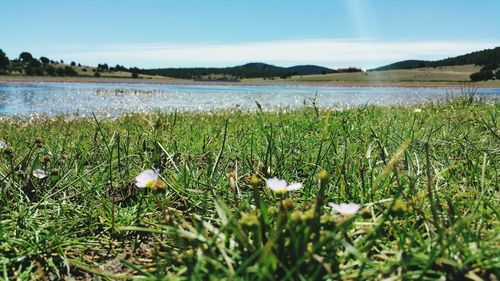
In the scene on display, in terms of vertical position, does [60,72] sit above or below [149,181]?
below

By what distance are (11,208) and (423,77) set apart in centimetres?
14629

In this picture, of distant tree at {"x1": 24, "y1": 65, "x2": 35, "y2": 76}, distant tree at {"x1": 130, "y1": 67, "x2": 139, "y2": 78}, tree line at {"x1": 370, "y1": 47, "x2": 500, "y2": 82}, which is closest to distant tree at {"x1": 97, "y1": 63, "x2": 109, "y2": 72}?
distant tree at {"x1": 130, "y1": 67, "x2": 139, "y2": 78}

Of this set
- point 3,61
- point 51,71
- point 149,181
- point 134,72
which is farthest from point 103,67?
point 149,181

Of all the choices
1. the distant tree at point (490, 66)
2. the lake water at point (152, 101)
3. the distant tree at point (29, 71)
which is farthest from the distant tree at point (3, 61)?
the distant tree at point (490, 66)

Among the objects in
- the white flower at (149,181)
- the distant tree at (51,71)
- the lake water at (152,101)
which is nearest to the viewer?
the white flower at (149,181)

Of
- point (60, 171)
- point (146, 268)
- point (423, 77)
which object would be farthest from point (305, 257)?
point (423, 77)

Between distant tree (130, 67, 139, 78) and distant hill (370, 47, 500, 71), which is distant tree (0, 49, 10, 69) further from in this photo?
distant hill (370, 47, 500, 71)

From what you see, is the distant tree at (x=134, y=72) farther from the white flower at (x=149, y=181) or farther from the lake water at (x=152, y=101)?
the white flower at (x=149, y=181)

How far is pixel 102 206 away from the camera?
274 centimetres

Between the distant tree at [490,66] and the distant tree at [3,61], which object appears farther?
the distant tree at [490,66]

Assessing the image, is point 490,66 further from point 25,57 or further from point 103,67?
point 25,57

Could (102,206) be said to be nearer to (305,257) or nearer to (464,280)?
(305,257)

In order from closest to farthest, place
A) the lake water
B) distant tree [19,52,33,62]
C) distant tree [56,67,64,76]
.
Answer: the lake water, distant tree [56,67,64,76], distant tree [19,52,33,62]

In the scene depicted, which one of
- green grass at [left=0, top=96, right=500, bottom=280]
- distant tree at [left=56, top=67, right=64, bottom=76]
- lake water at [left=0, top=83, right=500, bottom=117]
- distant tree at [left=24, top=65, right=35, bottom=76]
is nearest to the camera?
Result: green grass at [left=0, top=96, right=500, bottom=280]
